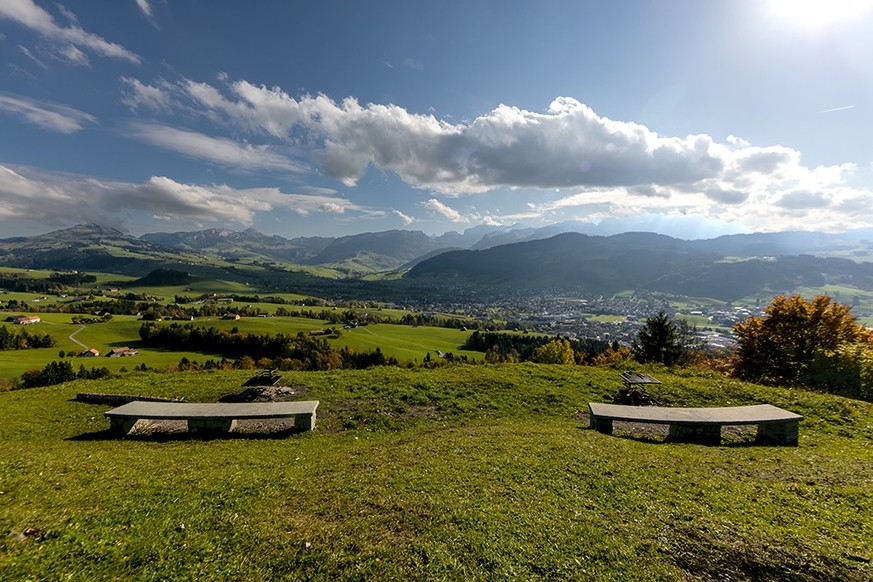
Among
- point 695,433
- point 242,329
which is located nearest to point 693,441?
point 695,433

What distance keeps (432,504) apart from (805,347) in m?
36.0

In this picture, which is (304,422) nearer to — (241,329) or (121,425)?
(121,425)

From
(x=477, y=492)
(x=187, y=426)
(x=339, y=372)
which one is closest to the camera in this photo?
(x=477, y=492)

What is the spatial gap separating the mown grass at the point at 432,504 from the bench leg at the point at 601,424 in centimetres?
131

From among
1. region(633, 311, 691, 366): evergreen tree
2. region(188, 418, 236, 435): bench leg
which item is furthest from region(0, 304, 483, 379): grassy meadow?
region(188, 418, 236, 435): bench leg

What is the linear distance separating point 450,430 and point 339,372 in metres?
11.3

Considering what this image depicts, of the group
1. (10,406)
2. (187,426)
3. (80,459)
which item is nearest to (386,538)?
(80,459)

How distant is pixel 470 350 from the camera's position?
122 meters

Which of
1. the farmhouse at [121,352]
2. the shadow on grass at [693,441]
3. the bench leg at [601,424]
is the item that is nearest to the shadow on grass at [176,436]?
the bench leg at [601,424]

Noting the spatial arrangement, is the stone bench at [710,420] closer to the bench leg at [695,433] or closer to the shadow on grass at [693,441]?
the bench leg at [695,433]

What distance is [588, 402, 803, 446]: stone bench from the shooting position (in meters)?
14.9

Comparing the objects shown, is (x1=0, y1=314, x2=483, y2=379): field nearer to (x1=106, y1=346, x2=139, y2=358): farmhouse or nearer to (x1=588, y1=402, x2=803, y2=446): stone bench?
(x1=106, y1=346, x2=139, y2=358): farmhouse

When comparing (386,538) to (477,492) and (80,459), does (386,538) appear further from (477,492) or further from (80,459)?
(80,459)

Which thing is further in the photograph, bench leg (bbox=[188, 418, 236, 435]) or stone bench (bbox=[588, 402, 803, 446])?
bench leg (bbox=[188, 418, 236, 435])
